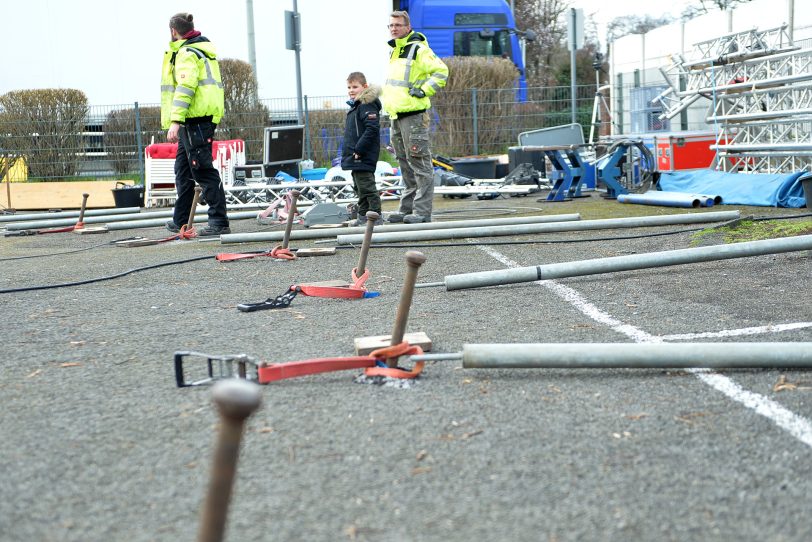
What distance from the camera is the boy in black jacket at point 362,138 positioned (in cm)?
1065

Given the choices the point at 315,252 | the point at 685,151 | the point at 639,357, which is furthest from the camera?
the point at 685,151

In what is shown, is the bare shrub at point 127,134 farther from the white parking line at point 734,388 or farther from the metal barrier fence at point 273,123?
the white parking line at point 734,388

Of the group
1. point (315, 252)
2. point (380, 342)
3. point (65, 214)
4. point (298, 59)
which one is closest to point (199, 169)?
point (315, 252)

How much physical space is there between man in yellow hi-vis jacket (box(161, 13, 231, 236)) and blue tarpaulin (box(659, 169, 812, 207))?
6.23 metres

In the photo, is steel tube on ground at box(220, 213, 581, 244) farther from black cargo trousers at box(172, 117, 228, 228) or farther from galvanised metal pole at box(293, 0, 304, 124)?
galvanised metal pole at box(293, 0, 304, 124)

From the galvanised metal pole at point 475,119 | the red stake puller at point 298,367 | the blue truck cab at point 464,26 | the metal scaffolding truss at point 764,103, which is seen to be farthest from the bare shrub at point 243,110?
the red stake puller at point 298,367

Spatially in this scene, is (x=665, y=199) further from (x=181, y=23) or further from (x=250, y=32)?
(x=250, y=32)

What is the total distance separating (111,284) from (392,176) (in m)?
10.1

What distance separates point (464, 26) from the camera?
87.7ft

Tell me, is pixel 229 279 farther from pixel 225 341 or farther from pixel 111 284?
pixel 225 341

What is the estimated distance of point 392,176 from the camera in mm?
16984

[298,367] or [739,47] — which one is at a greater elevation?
[739,47]

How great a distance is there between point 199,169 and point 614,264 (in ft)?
17.3

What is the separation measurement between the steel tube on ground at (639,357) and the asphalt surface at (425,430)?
73 mm
